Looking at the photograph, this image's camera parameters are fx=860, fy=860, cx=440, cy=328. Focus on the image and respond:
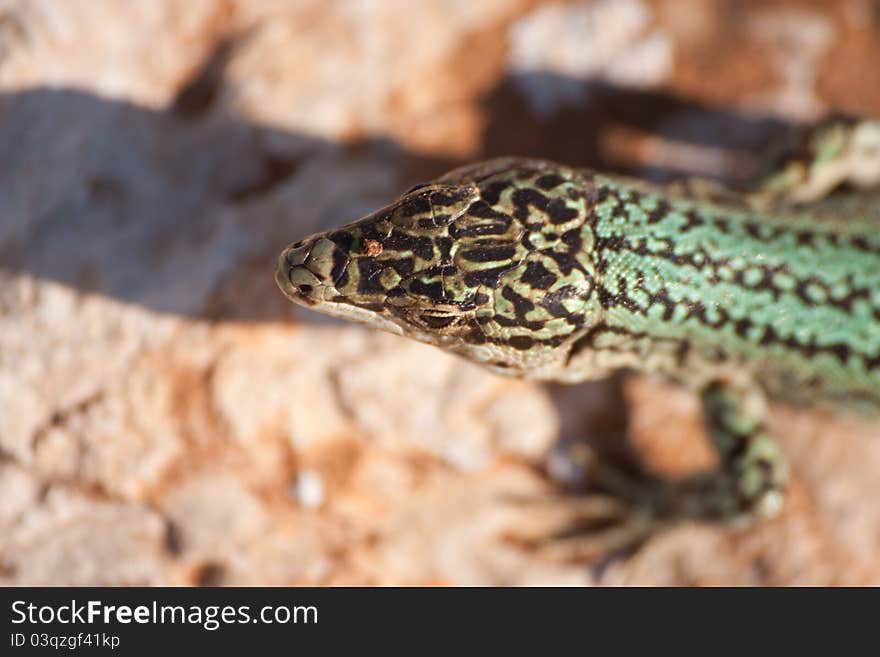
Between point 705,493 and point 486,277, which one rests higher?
point 486,277

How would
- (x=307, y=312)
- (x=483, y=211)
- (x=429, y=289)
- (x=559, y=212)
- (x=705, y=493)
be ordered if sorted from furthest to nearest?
(x=705, y=493), (x=307, y=312), (x=559, y=212), (x=483, y=211), (x=429, y=289)

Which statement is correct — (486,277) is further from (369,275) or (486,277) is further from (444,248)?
(369,275)

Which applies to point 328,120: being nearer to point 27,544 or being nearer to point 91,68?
point 91,68

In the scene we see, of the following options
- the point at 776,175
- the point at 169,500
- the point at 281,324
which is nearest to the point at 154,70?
the point at 281,324

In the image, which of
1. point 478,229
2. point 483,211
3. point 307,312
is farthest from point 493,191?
point 307,312

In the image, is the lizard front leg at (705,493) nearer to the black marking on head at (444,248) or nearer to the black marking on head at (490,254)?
the black marking on head at (490,254)

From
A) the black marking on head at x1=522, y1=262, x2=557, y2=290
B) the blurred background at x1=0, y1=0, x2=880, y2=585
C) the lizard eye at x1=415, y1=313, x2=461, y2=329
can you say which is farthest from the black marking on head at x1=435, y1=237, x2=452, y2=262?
the blurred background at x1=0, y1=0, x2=880, y2=585

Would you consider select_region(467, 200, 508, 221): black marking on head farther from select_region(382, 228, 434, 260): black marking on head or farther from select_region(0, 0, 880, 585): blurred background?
select_region(0, 0, 880, 585): blurred background
